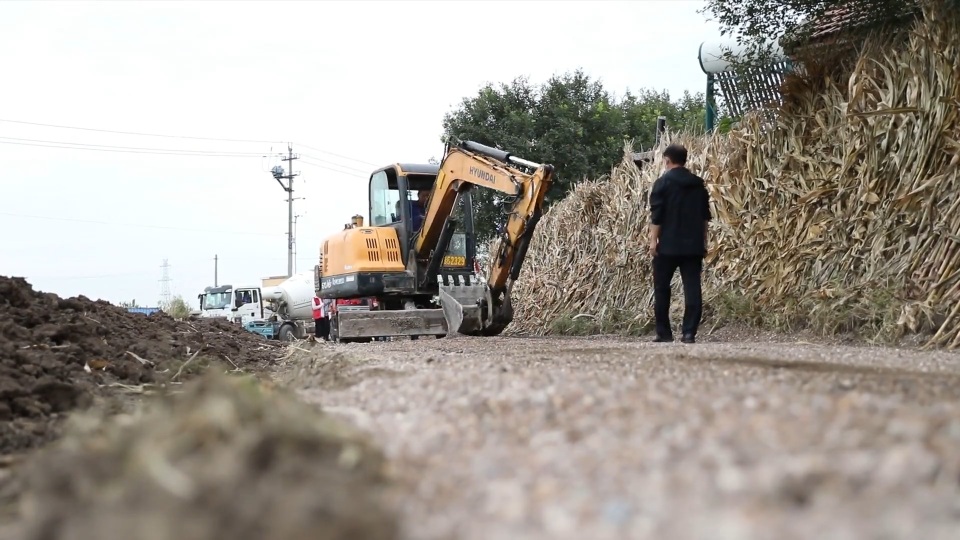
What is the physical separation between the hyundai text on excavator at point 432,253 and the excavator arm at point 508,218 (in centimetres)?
1

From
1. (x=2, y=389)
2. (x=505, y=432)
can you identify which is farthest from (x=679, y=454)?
(x=2, y=389)

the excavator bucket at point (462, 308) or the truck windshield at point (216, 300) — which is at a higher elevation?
the truck windshield at point (216, 300)

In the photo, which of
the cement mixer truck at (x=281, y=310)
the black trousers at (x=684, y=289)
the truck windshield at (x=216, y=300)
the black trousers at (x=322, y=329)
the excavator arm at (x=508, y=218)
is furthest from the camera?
the truck windshield at (x=216, y=300)

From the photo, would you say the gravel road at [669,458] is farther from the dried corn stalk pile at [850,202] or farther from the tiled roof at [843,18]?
the tiled roof at [843,18]

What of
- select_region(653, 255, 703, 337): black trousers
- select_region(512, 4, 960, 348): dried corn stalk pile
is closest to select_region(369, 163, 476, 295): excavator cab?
select_region(512, 4, 960, 348): dried corn stalk pile

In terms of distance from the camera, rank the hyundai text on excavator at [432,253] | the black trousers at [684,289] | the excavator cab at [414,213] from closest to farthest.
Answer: the black trousers at [684,289], the hyundai text on excavator at [432,253], the excavator cab at [414,213]

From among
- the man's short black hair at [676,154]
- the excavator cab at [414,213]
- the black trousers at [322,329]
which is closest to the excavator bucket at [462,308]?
the excavator cab at [414,213]

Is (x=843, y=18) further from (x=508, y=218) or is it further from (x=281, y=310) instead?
(x=281, y=310)

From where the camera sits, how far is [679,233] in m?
9.01

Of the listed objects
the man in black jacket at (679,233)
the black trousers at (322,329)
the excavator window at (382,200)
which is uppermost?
the excavator window at (382,200)

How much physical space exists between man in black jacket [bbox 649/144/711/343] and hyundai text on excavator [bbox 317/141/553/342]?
10.1ft

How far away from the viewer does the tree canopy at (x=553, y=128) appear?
105 feet

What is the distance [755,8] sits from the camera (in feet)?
35.7

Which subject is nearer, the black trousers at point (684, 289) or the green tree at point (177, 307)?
the black trousers at point (684, 289)
